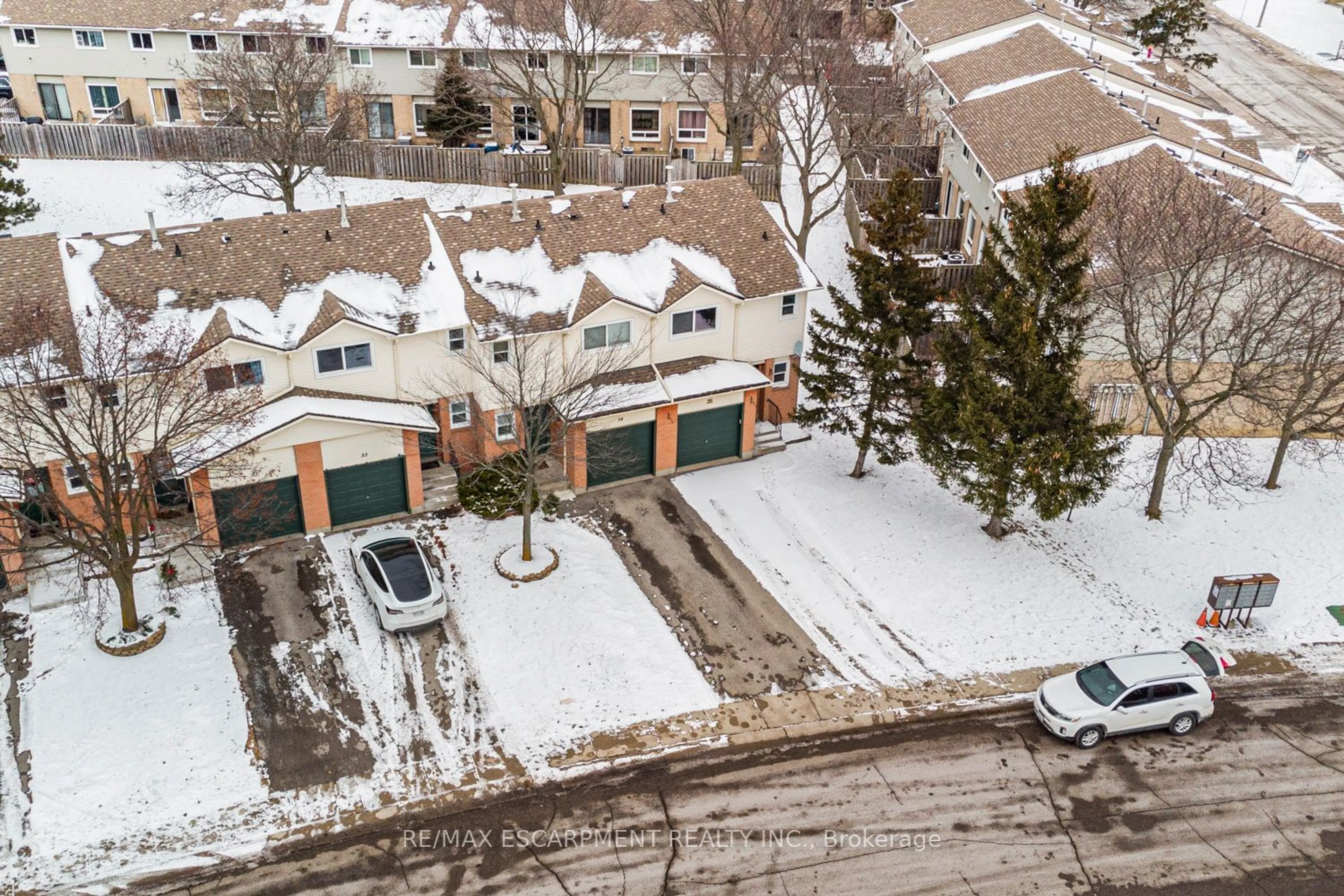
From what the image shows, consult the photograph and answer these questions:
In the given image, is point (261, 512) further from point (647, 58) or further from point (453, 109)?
point (647, 58)

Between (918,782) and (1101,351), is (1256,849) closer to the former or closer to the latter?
(918,782)

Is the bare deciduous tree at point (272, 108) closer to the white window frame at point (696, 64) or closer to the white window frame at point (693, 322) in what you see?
the white window frame at point (696, 64)

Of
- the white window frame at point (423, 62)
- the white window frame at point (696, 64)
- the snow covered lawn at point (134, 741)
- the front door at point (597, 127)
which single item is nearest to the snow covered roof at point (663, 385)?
the snow covered lawn at point (134, 741)

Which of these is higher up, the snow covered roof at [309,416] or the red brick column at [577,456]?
the snow covered roof at [309,416]

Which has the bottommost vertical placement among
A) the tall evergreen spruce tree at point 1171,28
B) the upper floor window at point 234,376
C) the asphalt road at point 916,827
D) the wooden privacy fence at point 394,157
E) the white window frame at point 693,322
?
the asphalt road at point 916,827

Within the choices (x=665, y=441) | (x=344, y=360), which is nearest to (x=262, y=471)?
(x=344, y=360)

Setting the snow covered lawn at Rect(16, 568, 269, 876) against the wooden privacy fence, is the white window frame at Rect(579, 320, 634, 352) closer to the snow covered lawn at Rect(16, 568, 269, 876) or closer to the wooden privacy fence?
the snow covered lawn at Rect(16, 568, 269, 876)

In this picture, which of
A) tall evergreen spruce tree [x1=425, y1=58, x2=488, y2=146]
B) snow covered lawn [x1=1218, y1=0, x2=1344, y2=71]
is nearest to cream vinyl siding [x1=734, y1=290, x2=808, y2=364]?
tall evergreen spruce tree [x1=425, y1=58, x2=488, y2=146]

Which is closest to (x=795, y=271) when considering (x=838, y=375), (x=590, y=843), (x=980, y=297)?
(x=838, y=375)
